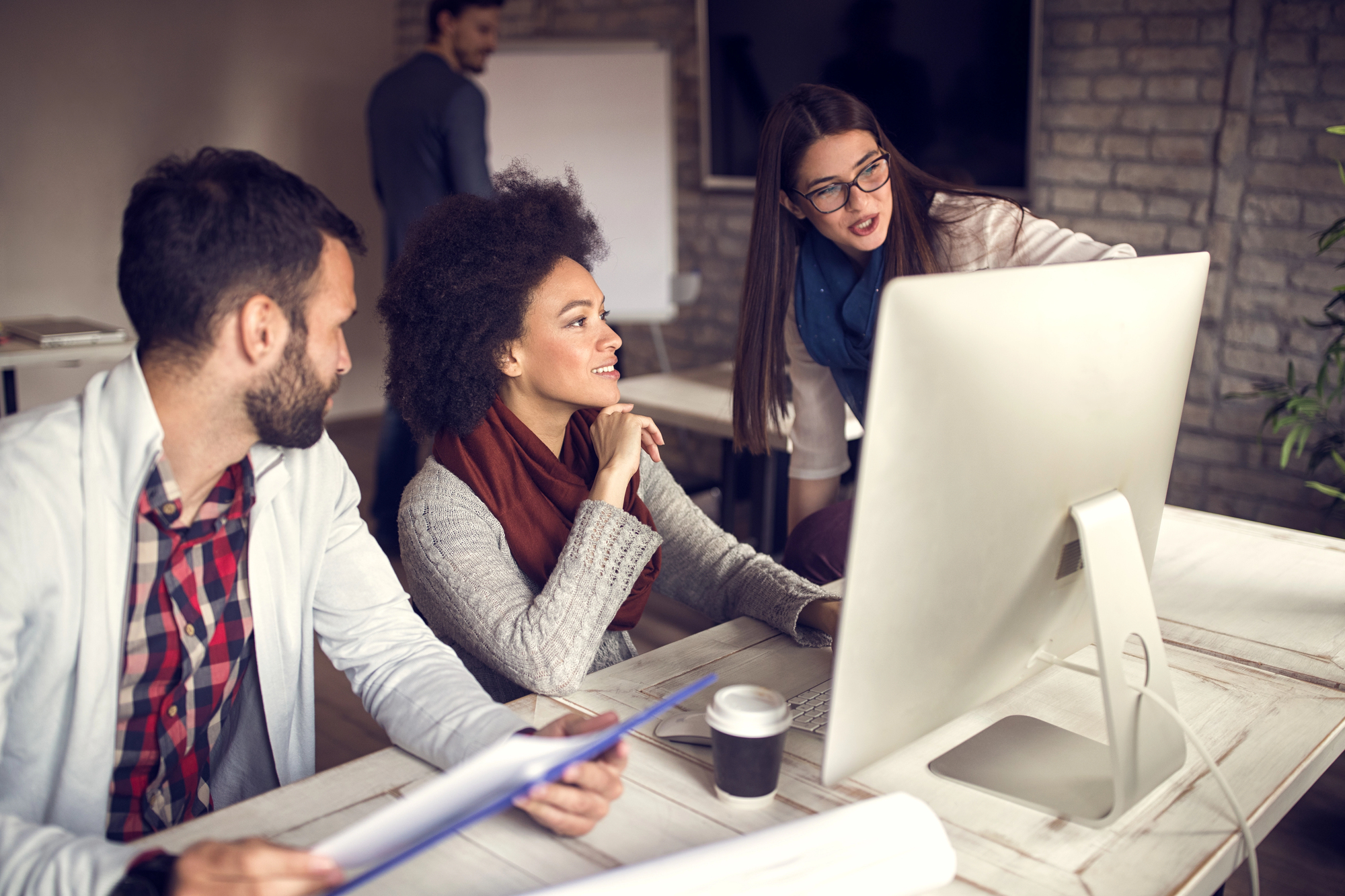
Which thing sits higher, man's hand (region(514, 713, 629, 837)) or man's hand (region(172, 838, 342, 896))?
man's hand (region(172, 838, 342, 896))

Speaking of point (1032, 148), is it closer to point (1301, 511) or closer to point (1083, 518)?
point (1301, 511)

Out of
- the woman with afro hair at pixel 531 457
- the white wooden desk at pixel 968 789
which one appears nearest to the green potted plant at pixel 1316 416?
the white wooden desk at pixel 968 789

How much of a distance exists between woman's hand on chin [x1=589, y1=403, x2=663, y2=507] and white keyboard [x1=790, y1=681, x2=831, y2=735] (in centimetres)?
34

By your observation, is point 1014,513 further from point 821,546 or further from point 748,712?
point 821,546

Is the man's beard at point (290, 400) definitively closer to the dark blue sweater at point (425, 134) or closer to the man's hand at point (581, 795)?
the man's hand at point (581, 795)

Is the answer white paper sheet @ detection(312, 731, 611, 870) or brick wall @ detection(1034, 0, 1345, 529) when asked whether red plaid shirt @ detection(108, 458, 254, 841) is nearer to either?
white paper sheet @ detection(312, 731, 611, 870)

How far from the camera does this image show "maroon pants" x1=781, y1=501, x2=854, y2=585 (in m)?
1.88

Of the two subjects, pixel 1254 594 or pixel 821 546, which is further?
pixel 821 546

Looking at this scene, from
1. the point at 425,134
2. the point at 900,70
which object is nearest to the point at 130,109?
the point at 425,134

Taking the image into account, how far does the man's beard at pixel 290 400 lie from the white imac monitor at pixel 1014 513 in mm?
558

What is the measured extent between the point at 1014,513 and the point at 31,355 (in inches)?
122

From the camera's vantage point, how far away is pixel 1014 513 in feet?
2.78

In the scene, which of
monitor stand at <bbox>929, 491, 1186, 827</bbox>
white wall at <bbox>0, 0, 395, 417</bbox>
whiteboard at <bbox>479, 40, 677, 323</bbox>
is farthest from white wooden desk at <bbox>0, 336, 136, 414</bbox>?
monitor stand at <bbox>929, 491, 1186, 827</bbox>

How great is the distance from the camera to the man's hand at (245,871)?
689 mm
